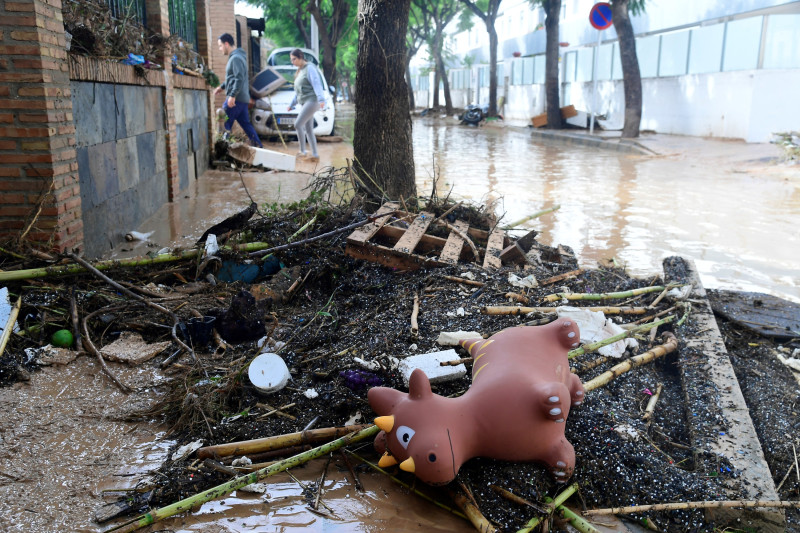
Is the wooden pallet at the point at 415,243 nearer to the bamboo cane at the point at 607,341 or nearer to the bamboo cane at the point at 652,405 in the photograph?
the bamboo cane at the point at 607,341

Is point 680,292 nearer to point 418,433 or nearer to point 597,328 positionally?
point 597,328

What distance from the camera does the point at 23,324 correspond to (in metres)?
3.55

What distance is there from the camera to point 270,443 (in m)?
2.56

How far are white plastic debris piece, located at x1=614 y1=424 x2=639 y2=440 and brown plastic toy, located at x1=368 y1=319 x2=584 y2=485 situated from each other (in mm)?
433

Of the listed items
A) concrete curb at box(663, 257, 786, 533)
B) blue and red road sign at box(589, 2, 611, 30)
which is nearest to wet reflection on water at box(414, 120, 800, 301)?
concrete curb at box(663, 257, 786, 533)

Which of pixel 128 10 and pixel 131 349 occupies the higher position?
pixel 128 10

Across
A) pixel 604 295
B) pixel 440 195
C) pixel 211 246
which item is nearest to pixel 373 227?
pixel 211 246

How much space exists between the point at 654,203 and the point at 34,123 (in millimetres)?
7811

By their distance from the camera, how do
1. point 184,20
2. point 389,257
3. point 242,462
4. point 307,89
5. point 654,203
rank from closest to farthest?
point 242,462 < point 389,257 < point 654,203 < point 184,20 < point 307,89

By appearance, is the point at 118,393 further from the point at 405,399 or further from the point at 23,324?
the point at 405,399

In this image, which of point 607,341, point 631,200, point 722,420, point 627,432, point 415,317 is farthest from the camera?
point 631,200

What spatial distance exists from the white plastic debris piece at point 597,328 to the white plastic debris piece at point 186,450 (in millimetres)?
1960

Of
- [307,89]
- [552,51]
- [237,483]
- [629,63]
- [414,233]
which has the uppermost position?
[552,51]

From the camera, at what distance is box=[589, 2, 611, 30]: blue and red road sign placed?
17.7 meters
